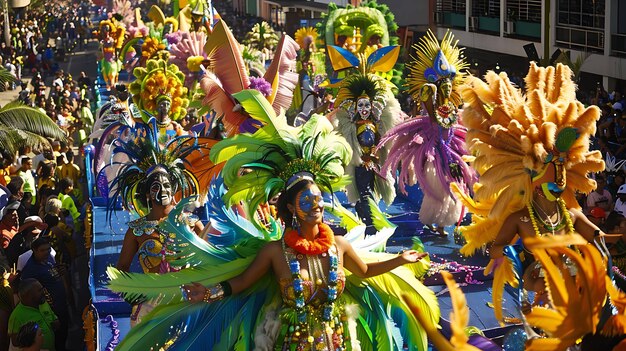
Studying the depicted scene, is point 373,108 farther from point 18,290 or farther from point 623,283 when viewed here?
point 623,283

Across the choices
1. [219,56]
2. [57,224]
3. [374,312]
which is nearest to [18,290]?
[57,224]

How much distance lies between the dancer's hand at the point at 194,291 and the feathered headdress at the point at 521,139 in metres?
2.00

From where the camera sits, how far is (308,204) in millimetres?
6582

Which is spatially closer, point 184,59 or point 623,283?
point 623,283

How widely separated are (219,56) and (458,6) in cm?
2168

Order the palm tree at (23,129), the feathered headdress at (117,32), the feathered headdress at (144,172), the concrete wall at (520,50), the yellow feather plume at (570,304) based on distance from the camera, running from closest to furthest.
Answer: the yellow feather plume at (570,304) < the feathered headdress at (144,172) < the palm tree at (23,129) < the concrete wall at (520,50) < the feathered headdress at (117,32)

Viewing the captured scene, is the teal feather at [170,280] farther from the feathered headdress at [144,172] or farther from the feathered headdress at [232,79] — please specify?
the feathered headdress at [232,79]

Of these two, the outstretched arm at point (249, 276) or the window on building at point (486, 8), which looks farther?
the window on building at point (486, 8)

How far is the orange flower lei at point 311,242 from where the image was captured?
659 centimetres

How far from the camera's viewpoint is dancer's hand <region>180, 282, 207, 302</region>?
6.60 m

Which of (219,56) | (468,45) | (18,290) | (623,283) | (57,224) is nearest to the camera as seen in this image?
(623,283)

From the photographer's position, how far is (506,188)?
24.6 ft

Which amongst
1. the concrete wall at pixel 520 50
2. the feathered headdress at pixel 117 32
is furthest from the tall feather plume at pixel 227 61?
the feathered headdress at pixel 117 32

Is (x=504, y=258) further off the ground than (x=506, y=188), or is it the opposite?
(x=506, y=188)
